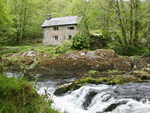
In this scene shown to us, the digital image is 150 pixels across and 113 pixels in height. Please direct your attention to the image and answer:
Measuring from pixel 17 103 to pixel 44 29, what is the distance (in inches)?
1261

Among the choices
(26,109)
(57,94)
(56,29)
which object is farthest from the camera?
(56,29)

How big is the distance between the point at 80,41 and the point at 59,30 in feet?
34.1

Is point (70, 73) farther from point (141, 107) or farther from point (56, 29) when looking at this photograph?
point (56, 29)

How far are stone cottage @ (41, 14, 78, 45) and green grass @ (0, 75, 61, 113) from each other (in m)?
27.9

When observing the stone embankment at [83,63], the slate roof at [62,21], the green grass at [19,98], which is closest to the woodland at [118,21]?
the stone embankment at [83,63]

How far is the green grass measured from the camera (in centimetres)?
312

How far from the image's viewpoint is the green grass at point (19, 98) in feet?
10.2

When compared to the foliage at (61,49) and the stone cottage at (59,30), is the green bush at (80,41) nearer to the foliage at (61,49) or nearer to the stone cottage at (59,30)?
the foliage at (61,49)

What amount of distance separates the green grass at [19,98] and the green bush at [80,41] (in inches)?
792

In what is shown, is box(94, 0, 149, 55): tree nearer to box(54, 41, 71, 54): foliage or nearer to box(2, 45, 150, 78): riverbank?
box(2, 45, 150, 78): riverbank

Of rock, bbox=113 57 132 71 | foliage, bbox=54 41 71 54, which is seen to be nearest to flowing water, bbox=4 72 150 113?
rock, bbox=113 57 132 71

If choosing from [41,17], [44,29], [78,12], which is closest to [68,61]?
[78,12]

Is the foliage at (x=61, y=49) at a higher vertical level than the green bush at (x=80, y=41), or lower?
lower

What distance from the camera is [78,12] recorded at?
23859 millimetres
